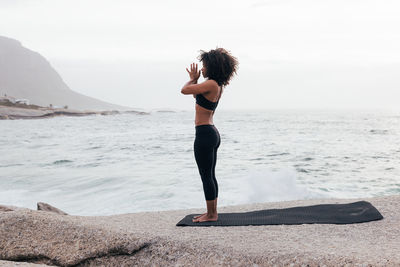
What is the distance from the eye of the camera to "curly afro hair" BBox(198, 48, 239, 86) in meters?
3.64

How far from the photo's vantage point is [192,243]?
3156 millimetres

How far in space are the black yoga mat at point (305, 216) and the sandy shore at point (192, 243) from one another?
0.47 feet

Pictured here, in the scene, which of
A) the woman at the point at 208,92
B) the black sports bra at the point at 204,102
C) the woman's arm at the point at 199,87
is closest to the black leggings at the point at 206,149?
the woman at the point at 208,92

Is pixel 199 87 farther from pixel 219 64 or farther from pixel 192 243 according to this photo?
pixel 192 243

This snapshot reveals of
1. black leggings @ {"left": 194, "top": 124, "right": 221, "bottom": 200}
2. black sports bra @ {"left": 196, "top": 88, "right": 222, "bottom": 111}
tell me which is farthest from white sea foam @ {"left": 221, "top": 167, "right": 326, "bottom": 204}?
black sports bra @ {"left": 196, "top": 88, "right": 222, "bottom": 111}

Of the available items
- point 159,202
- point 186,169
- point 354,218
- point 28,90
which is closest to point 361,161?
point 186,169

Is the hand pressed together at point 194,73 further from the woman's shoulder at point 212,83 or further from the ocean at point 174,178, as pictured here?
the ocean at point 174,178

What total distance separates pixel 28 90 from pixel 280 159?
170 m

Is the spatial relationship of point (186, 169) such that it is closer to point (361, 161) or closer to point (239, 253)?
point (361, 161)

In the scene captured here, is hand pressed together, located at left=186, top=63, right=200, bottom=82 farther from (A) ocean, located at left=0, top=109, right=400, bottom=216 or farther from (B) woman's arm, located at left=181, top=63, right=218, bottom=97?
(A) ocean, located at left=0, top=109, right=400, bottom=216

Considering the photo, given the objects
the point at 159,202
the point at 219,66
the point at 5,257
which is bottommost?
the point at 159,202

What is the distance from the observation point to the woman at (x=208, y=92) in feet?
11.9

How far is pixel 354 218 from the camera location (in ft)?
13.4

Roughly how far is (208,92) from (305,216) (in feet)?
6.36
